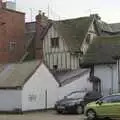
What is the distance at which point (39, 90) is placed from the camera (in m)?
36.1

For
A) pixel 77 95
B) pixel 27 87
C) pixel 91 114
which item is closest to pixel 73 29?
pixel 27 87

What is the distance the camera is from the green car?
25.9 meters

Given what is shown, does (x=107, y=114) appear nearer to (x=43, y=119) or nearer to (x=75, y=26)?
(x=43, y=119)

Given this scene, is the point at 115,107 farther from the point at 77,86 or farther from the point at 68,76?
the point at 68,76

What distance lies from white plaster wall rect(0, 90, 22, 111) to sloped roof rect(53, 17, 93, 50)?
1560 cm

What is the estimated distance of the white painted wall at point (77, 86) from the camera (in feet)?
129

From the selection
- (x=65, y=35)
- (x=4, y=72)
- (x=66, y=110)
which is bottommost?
(x=66, y=110)

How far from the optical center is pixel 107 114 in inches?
1035

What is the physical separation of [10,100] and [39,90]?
2.93m

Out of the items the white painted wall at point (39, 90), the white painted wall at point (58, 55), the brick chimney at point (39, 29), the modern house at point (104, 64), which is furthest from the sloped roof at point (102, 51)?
the white painted wall at point (39, 90)

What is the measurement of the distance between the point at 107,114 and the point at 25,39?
32.3m

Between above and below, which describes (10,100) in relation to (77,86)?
below

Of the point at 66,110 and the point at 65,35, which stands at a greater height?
the point at 65,35

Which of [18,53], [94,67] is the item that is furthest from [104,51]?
[18,53]
